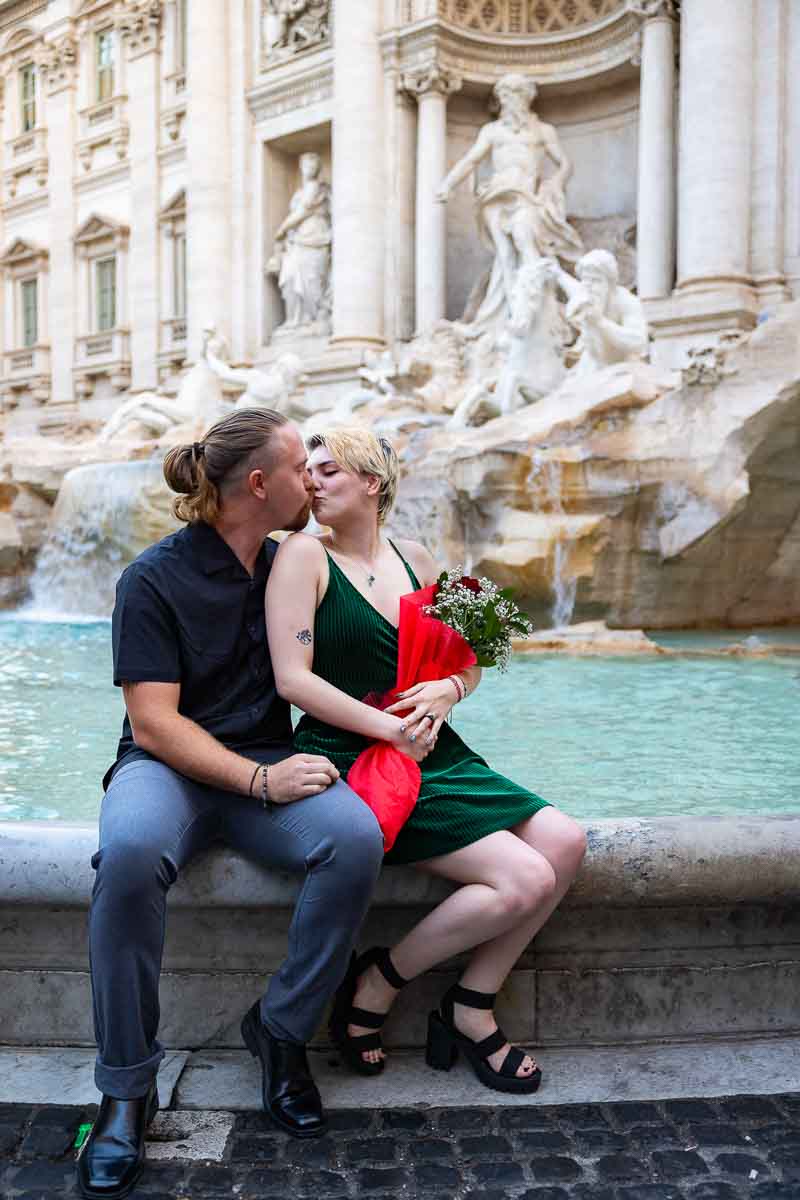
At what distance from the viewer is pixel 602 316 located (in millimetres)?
10172

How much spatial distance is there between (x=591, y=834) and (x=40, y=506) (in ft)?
40.3

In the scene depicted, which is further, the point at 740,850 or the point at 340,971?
the point at 740,850

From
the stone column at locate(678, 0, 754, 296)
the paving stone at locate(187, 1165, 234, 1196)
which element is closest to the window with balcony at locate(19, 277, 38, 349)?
the stone column at locate(678, 0, 754, 296)

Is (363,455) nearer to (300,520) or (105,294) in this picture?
(300,520)

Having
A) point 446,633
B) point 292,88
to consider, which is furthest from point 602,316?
point 292,88

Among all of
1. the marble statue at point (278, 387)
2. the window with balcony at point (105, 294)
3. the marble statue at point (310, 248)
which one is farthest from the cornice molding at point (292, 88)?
the marble statue at point (278, 387)

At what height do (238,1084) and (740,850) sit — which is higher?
(740,850)

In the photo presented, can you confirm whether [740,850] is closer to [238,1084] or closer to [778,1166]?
[778,1166]

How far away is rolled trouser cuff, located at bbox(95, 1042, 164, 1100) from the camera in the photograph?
200cm

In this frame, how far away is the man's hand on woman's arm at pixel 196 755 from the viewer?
7.41 feet

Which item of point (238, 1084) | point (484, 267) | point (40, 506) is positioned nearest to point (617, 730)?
point (238, 1084)

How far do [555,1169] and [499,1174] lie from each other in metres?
0.10

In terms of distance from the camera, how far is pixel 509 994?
7.99ft

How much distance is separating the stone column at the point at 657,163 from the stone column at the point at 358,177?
4.43 meters
